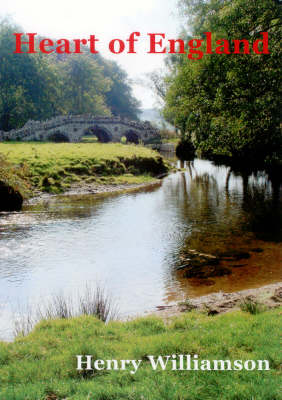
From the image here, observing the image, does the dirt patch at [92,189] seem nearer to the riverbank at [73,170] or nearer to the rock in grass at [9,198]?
the riverbank at [73,170]

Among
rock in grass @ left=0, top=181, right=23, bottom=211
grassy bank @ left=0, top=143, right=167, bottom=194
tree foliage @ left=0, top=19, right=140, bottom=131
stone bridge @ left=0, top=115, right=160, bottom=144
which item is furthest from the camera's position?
tree foliage @ left=0, top=19, right=140, bottom=131

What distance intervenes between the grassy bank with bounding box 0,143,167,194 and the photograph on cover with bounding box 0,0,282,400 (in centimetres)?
14

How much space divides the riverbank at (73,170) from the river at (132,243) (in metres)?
2.01

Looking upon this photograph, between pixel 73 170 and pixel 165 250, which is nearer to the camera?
pixel 165 250

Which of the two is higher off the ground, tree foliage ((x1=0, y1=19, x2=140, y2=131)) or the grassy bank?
tree foliage ((x1=0, y1=19, x2=140, y2=131))

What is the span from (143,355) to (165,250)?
28.2ft

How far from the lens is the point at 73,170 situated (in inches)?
1193

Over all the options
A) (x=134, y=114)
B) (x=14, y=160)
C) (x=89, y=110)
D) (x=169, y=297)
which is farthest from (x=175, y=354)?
(x=134, y=114)

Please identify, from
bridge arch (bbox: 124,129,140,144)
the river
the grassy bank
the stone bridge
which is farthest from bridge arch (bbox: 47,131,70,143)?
the river

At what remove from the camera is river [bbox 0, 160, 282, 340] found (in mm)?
10766

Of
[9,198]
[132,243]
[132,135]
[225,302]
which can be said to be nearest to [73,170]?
[9,198]

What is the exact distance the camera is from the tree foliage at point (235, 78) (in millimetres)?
16797

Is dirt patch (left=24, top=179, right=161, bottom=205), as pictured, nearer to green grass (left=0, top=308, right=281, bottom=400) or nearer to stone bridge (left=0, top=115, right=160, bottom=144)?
green grass (left=0, top=308, right=281, bottom=400)

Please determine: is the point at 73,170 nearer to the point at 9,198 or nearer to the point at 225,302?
the point at 9,198
